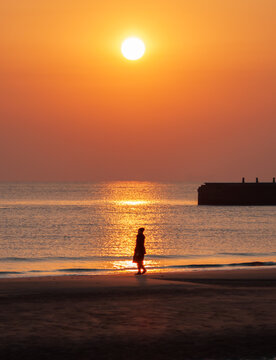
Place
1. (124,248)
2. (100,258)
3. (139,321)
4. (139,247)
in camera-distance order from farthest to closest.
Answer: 1. (124,248)
2. (100,258)
3. (139,247)
4. (139,321)

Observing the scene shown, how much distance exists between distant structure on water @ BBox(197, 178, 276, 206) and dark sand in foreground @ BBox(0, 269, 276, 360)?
348 ft

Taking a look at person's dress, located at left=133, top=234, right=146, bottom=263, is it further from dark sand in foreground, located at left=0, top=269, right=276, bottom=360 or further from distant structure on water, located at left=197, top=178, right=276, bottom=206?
distant structure on water, located at left=197, top=178, right=276, bottom=206

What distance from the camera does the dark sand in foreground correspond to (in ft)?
34.1

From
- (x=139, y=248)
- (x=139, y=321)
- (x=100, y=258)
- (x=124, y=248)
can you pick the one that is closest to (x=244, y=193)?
(x=124, y=248)

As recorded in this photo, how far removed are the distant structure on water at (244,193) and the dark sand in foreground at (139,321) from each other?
348 feet

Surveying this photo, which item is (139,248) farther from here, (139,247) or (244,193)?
(244,193)

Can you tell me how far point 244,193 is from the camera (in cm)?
12569

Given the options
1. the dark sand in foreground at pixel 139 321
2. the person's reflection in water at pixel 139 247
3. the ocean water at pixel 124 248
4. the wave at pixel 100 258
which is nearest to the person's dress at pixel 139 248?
the person's reflection in water at pixel 139 247

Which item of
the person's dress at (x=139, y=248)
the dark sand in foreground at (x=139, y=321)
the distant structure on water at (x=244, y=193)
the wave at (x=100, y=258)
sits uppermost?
the distant structure on water at (x=244, y=193)

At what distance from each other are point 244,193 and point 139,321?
114923mm

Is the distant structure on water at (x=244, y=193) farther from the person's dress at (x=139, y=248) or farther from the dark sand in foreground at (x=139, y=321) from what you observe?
the dark sand in foreground at (x=139, y=321)

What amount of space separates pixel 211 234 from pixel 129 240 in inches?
400

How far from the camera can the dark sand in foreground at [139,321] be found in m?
10.4

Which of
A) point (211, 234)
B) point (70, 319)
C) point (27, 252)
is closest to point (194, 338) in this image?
point (70, 319)
